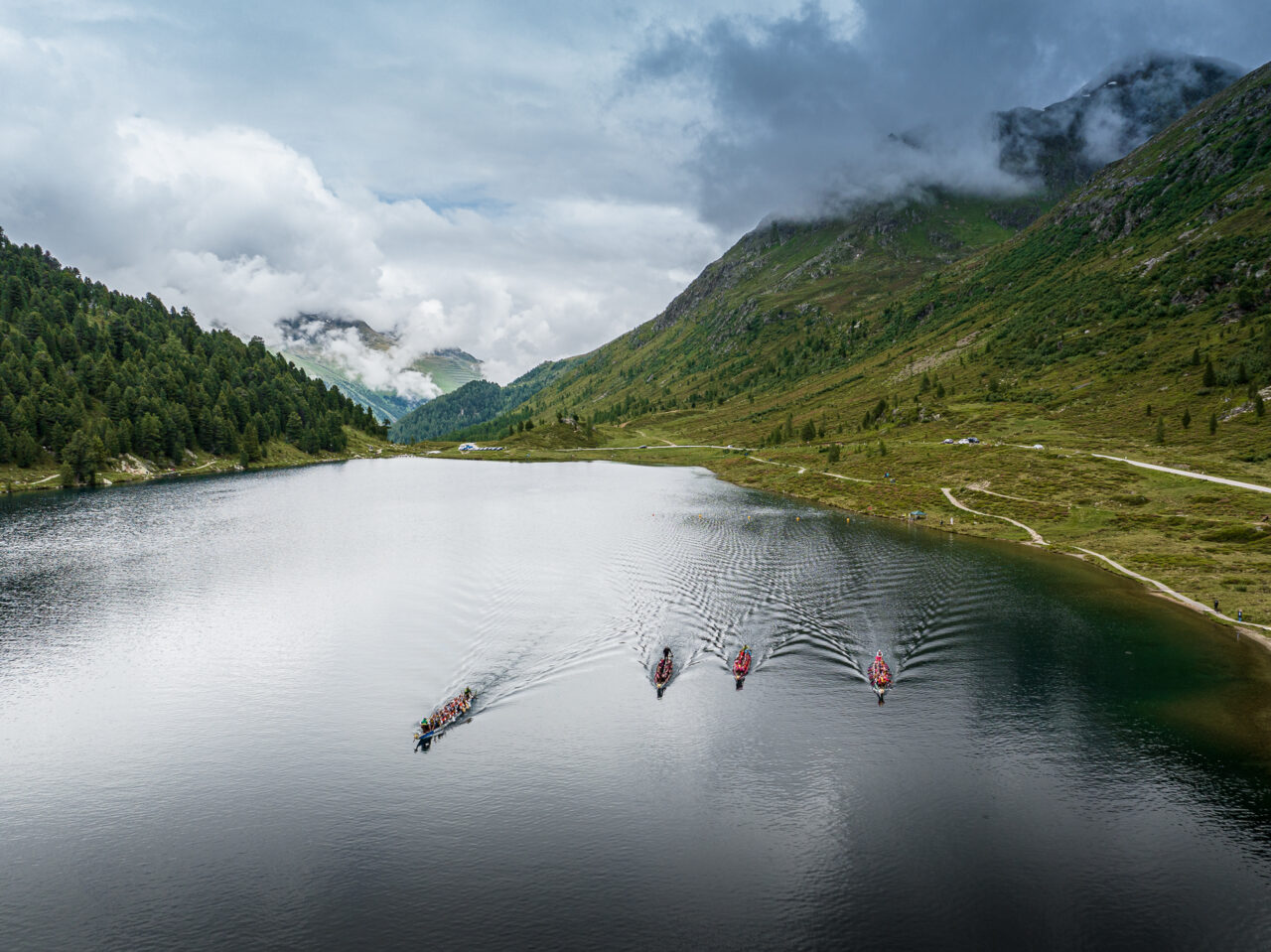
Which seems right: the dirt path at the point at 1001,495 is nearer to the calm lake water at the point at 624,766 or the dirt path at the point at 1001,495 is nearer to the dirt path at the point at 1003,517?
the dirt path at the point at 1003,517

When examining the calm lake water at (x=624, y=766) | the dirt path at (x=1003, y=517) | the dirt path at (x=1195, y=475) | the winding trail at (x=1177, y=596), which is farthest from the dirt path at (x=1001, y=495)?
the calm lake water at (x=624, y=766)

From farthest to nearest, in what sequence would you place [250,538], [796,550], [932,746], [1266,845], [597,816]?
[250,538], [796,550], [932,746], [597,816], [1266,845]

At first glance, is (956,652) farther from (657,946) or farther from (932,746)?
(657,946)

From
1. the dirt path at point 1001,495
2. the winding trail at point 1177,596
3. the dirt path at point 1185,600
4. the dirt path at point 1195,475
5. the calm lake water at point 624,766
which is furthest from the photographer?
the dirt path at point 1001,495

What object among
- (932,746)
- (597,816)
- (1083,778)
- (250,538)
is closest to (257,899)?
(597,816)

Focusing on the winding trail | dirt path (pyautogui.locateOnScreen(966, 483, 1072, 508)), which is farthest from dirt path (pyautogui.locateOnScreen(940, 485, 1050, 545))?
the winding trail

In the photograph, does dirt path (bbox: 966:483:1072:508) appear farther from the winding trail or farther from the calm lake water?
the calm lake water

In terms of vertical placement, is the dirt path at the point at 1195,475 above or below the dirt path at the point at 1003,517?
above

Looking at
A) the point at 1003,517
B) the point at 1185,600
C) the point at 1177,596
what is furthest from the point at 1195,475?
the point at 1185,600
